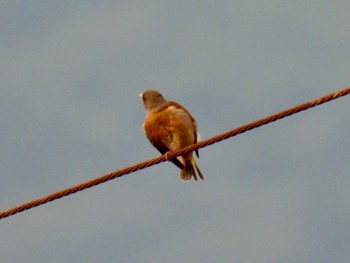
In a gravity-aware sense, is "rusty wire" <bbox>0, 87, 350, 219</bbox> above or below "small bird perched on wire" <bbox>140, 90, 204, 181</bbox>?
below

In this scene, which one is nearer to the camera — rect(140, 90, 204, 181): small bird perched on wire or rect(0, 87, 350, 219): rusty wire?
rect(0, 87, 350, 219): rusty wire

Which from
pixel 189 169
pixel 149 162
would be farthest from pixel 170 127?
pixel 149 162

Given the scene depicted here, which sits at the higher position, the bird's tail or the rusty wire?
the bird's tail

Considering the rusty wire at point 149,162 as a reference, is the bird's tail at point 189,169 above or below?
above

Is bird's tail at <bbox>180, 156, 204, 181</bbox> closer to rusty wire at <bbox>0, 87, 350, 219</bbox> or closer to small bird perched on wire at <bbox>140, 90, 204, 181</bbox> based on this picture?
small bird perched on wire at <bbox>140, 90, 204, 181</bbox>

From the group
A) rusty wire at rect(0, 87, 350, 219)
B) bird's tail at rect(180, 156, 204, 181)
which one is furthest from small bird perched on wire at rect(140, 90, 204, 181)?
rusty wire at rect(0, 87, 350, 219)

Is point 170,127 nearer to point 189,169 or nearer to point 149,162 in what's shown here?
point 189,169

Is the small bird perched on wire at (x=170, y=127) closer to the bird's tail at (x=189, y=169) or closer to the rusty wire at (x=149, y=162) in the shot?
the bird's tail at (x=189, y=169)

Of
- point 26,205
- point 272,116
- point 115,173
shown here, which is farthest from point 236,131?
point 26,205

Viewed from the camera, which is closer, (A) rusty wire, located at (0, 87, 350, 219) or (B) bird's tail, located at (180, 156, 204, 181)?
(A) rusty wire, located at (0, 87, 350, 219)

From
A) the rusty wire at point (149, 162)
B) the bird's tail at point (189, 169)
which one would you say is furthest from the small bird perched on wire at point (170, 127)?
the rusty wire at point (149, 162)

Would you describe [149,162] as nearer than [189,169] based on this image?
Yes
